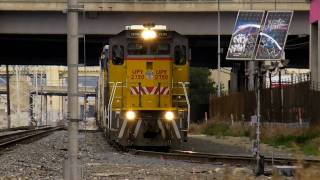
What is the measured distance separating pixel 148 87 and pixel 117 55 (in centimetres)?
148

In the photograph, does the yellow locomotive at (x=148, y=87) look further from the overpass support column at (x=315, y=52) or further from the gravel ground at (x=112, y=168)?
the overpass support column at (x=315, y=52)

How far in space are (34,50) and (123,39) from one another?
39677mm

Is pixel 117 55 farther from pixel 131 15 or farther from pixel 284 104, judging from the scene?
pixel 131 15

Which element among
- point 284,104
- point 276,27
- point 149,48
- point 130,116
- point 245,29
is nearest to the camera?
point 130,116

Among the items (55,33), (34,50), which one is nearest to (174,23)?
(55,33)

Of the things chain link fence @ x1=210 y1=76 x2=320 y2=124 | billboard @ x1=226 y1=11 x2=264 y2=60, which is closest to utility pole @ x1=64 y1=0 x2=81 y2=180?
chain link fence @ x1=210 y1=76 x2=320 y2=124

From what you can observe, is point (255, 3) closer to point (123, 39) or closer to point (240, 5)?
point (240, 5)

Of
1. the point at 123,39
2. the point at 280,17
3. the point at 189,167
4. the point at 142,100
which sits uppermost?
the point at 280,17

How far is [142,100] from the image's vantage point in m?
20.0

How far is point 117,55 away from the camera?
67.1 feet

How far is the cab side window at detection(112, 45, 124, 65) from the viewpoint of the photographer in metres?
20.4

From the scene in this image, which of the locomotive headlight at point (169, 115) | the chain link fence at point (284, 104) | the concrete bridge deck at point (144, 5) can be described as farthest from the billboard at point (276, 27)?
the locomotive headlight at point (169, 115)

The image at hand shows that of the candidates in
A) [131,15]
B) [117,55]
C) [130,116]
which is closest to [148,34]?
[117,55]

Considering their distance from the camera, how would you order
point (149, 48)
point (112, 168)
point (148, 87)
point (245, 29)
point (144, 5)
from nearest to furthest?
point (112, 168) → point (148, 87) → point (149, 48) → point (245, 29) → point (144, 5)
